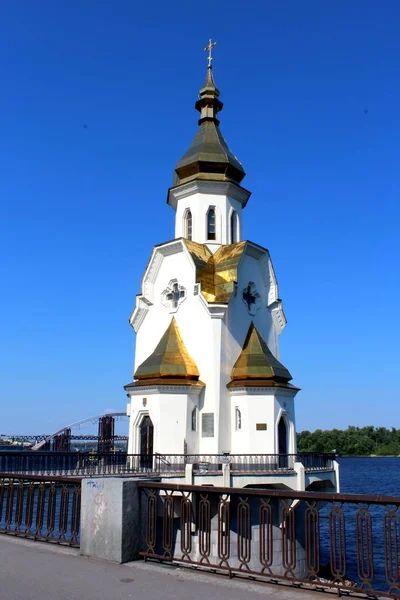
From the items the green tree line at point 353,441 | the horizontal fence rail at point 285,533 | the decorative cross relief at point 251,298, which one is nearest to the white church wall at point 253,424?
the decorative cross relief at point 251,298

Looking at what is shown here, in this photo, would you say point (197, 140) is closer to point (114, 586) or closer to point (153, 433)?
point (153, 433)

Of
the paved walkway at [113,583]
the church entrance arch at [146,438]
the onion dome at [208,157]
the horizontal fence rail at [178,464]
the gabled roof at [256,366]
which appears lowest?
the paved walkway at [113,583]

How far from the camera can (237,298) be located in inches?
952

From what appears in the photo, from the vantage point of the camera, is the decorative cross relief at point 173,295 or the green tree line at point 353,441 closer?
the decorative cross relief at point 173,295

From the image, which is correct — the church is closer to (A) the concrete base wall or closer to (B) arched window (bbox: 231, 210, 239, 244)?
(B) arched window (bbox: 231, 210, 239, 244)

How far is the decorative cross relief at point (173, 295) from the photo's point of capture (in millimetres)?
24389

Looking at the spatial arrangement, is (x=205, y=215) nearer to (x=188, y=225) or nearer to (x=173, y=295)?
(x=188, y=225)

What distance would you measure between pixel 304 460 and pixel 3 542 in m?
15.6

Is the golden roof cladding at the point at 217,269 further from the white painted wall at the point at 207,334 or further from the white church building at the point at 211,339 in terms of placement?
the white painted wall at the point at 207,334

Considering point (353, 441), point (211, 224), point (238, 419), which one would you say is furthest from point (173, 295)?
point (353, 441)

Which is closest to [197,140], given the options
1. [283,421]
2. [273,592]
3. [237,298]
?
[237,298]

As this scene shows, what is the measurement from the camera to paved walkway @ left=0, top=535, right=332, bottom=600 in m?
5.54

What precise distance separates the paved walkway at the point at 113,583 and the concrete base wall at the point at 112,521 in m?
0.16

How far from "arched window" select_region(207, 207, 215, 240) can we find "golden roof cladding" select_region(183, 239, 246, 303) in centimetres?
113
